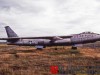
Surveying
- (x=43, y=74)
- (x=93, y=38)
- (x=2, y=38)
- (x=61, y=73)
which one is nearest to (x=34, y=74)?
(x=43, y=74)

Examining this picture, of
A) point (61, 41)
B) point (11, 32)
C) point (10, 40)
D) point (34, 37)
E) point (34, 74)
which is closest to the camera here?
Result: point (34, 74)

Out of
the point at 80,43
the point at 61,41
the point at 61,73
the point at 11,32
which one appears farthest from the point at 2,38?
the point at 61,73

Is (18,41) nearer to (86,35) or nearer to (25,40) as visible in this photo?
(25,40)

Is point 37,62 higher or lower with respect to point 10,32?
lower

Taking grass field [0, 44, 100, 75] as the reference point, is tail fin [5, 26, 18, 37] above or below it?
above

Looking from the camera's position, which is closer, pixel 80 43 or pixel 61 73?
pixel 61 73

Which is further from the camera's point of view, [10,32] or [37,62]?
[10,32]

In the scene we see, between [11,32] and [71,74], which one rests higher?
[11,32]

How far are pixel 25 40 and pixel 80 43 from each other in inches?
701

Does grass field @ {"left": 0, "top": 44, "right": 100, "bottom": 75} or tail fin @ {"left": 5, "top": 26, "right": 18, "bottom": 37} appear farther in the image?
tail fin @ {"left": 5, "top": 26, "right": 18, "bottom": 37}

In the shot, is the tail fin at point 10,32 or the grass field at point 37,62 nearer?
the grass field at point 37,62

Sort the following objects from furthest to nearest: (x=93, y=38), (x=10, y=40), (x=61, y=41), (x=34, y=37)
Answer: (x=10, y=40) → (x=34, y=37) → (x=61, y=41) → (x=93, y=38)

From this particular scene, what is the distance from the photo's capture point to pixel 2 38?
57.3 metres

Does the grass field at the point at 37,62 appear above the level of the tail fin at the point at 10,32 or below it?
below
